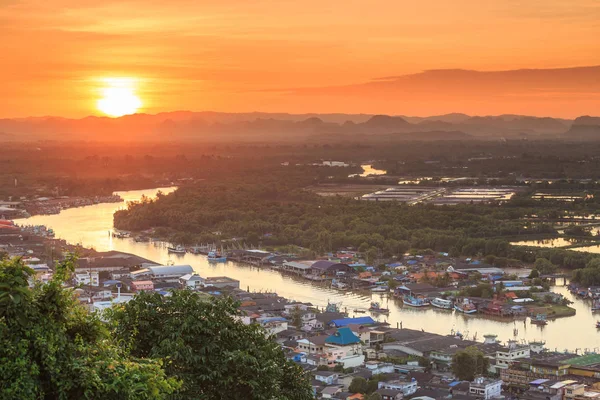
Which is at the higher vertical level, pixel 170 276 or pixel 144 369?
pixel 144 369

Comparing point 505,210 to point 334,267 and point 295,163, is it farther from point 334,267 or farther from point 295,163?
point 295,163

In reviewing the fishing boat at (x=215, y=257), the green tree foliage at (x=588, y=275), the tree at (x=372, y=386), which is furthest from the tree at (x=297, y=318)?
the fishing boat at (x=215, y=257)

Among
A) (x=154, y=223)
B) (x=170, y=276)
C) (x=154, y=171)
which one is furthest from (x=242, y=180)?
(x=170, y=276)

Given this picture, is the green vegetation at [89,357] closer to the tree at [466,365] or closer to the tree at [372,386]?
the tree at [372,386]

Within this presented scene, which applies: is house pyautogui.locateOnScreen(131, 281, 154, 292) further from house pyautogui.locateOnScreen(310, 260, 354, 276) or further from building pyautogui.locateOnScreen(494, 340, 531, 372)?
building pyautogui.locateOnScreen(494, 340, 531, 372)

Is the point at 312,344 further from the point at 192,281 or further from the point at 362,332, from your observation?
the point at 192,281

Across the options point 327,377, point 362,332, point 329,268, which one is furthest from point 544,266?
point 327,377
